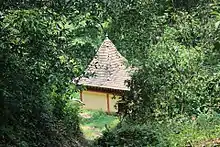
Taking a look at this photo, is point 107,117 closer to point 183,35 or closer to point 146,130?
point 183,35

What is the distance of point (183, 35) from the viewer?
992 cm

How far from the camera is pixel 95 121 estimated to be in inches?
671

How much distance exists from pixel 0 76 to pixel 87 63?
130 cm

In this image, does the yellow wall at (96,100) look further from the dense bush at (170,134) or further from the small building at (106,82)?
the dense bush at (170,134)

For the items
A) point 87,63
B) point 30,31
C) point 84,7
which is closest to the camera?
point 30,31

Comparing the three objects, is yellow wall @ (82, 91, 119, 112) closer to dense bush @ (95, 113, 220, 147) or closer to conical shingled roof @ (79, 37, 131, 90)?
conical shingled roof @ (79, 37, 131, 90)

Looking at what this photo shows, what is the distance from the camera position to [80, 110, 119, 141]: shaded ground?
605 inches

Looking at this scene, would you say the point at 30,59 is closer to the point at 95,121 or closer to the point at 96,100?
the point at 95,121

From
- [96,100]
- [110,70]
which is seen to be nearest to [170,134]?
[110,70]

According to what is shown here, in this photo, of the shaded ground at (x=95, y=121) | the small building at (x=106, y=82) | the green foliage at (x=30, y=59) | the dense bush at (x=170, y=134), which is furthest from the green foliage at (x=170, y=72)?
the small building at (x=106, y=82)

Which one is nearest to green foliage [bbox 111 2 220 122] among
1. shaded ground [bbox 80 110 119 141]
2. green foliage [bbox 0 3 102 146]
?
green foliage [bbox 0 3 102 146]

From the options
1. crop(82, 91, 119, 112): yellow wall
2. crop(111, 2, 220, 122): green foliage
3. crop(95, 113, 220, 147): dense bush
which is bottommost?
crop(82, 91, 119, 112): yellow wall

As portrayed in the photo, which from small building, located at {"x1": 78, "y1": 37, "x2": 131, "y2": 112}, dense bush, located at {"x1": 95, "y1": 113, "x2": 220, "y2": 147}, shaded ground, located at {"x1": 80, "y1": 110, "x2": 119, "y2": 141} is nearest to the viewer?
dense bush, located at {"x1": 95, "y1": 113, "x2": 220, "y2": 147}

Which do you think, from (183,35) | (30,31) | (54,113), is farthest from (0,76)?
(183,35)
